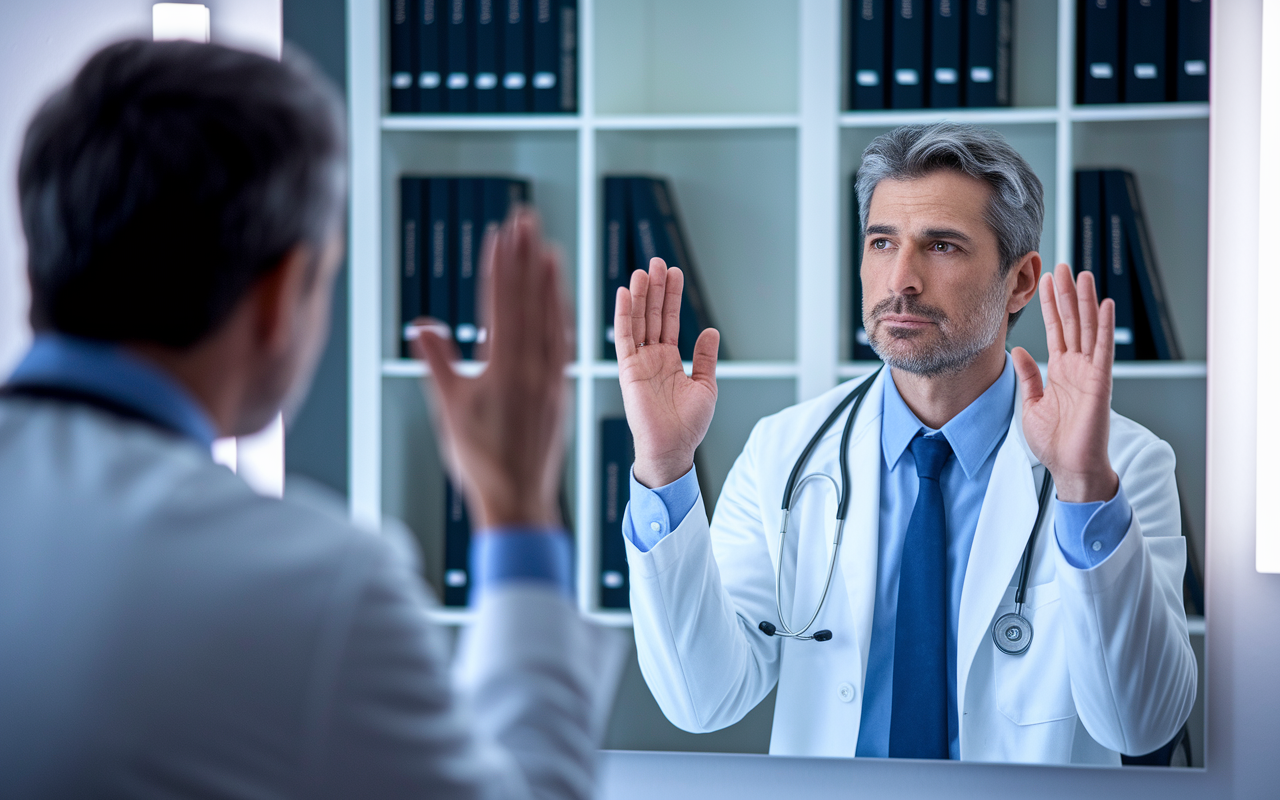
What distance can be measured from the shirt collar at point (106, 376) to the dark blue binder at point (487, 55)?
4.58 ft

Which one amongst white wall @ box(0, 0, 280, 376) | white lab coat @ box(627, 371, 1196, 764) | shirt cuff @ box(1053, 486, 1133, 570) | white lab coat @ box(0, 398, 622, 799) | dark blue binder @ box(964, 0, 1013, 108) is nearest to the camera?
white lab coat @ box(0, 398, 622, 799)

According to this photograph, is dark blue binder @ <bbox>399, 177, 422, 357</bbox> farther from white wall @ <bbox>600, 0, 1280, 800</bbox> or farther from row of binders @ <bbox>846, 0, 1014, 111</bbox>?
white wall @ <bbox>600, 0, 1280, 800</bbox>

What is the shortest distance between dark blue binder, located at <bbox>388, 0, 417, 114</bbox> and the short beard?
1.08 meters

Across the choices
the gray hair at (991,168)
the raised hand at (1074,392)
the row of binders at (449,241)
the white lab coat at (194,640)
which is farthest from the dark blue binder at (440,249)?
the white lab coat at (194,640)

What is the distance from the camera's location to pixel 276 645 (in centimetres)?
62

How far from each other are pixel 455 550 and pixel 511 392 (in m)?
1.31

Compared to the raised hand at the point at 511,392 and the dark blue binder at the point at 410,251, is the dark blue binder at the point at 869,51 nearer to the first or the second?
the dark blue binder at the point at 410,251

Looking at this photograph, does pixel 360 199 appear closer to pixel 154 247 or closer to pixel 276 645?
pixel 154 247

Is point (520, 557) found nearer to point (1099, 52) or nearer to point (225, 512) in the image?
point (225, 512)

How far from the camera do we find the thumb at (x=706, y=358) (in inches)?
69.9

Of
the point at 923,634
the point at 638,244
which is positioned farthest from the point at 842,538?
the point at 638,244

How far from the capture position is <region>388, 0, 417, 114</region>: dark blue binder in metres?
1.98

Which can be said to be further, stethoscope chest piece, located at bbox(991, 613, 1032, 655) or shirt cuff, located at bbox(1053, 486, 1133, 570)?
stethoscope chest piece, located at bbox(991, 613, 1032, 655)

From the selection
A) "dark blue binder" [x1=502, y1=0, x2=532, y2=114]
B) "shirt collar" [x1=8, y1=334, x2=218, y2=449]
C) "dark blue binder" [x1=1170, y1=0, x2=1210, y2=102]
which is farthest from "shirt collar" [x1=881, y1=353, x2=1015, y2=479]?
"shirt collar" [x1=8, y1=334, x2=218, y2=449]
